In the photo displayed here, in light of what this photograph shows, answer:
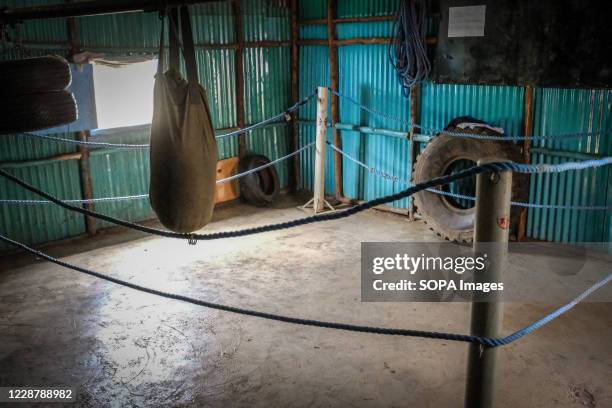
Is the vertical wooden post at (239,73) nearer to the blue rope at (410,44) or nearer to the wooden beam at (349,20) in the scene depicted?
the wooden beam at (349,20)

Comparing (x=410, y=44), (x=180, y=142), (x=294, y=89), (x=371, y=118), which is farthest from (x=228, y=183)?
(x=180, y=142)

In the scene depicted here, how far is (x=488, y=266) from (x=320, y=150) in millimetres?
6573

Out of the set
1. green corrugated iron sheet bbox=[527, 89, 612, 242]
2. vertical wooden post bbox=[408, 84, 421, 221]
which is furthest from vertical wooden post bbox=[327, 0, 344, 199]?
green corrugated iron sheet bbox=[527, 89, 612, 242]

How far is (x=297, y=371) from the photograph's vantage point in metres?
4.59

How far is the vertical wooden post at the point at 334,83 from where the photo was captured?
909cm

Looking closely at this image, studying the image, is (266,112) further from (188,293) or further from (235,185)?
(188,293)

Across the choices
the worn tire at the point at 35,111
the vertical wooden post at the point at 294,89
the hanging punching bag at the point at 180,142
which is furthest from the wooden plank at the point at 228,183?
the hanging punching bag at the point at 180,142

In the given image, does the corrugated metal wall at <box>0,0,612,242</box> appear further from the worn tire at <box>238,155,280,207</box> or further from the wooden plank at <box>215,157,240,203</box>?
the worn tire at <box>238,155,280,207</box>

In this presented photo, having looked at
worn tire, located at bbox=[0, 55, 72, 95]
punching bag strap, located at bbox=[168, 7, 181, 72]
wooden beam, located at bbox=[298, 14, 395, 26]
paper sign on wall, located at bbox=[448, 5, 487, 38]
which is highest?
wooden beam, located at bbox=[298, 14, 395, 26]

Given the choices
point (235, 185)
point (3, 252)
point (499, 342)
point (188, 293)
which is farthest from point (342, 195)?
point (499, 342)

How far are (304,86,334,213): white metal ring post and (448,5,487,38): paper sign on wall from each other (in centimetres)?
202

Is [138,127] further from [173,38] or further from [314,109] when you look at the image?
[173,38]

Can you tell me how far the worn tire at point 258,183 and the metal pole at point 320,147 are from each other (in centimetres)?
96

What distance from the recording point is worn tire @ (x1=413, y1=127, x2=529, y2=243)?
7.08m
